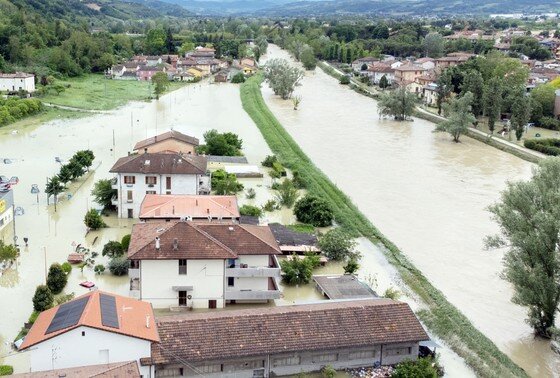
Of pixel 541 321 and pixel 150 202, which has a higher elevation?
pixel 150 202

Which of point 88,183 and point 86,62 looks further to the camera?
point 86,62


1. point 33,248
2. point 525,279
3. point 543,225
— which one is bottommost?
point 33,248

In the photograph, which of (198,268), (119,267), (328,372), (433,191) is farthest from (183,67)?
(328,372)

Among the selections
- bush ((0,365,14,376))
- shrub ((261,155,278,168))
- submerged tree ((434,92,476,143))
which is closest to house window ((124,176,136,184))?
shrub ((261,155,278,168))

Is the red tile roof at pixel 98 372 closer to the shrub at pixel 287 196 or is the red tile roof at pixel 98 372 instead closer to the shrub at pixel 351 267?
the shrub at pixel 351 267

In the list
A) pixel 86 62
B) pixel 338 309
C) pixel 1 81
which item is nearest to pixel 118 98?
pixel 1 81

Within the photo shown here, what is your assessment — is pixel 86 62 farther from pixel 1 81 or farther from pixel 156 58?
pixel 1 81

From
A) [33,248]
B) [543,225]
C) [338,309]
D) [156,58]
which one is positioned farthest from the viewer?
[156,58]

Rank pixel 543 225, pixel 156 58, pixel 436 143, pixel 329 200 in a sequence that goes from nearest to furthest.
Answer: pixel 543 225, pixel 329 200, pixel 436 143, pixel 156 58
